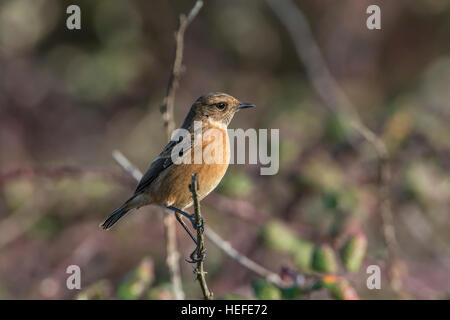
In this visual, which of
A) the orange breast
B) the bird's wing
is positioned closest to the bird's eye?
the orange breast

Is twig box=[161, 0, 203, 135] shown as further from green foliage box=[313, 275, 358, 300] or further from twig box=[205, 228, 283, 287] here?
green foliage box=[313, 275, 358, 300]

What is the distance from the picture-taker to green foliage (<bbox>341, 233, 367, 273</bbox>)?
3408mm

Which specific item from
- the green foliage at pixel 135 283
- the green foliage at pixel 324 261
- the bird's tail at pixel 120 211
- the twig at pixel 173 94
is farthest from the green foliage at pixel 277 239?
the bird's tail at pixel 120 211

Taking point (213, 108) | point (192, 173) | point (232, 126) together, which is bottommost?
point (192, 173)

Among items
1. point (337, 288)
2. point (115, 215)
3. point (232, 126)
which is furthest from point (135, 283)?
point (232, 126)

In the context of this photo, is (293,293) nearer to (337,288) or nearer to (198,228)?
(337,288)

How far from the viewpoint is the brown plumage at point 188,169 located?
3162mm

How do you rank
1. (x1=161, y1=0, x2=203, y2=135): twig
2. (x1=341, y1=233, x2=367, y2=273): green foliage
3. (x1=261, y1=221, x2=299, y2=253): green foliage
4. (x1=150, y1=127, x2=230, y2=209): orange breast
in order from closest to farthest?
(x1=161, y1=0, x2=203, y2=135): twig < (x1=150, y1=127, x2=230, y2=209): orange breast < (x1=341, y1=233, x2=367, y2=273): green foliage < (x1=261, y1=221, x2=299, y2=253): green foliage

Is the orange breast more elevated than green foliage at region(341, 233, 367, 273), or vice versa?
the orange breast

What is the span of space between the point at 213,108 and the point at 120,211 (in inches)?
32.2

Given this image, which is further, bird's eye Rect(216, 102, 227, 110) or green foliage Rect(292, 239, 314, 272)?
green foliage Rect(292, 239, 314, 272)

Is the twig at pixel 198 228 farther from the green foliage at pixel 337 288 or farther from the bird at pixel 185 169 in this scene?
the green foliage at pixel 337 288

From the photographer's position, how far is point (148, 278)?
11.3ft

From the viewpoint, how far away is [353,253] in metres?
3.42
